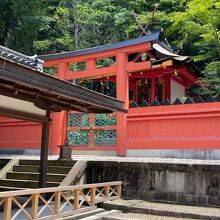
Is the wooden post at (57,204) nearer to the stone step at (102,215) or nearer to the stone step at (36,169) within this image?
the stone step at (102,215)

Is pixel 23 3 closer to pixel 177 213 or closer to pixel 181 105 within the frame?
pixel 181 105

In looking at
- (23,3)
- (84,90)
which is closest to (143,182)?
(84,90)

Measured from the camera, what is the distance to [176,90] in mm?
18766

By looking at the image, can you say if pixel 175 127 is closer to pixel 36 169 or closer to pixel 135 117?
pixel 135 117

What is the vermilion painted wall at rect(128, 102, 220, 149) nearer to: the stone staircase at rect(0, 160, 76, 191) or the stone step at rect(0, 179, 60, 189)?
the stone staircase at rect(0, 160, 76, 191)

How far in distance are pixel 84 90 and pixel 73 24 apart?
18.7m

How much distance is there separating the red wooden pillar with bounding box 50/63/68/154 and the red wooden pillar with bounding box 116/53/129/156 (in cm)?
271

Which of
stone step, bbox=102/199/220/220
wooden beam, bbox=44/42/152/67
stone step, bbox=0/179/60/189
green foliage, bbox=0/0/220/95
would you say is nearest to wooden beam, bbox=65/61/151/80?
wooden beam, bbox=44/42/152/67

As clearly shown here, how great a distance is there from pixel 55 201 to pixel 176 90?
13153mm

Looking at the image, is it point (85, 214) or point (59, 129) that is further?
point (59, 129)

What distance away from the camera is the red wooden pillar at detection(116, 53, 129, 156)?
1284 centimetres

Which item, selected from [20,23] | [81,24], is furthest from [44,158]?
[81,24]

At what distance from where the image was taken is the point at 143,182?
9148 millimetres

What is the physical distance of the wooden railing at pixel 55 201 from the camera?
19.5 feet
